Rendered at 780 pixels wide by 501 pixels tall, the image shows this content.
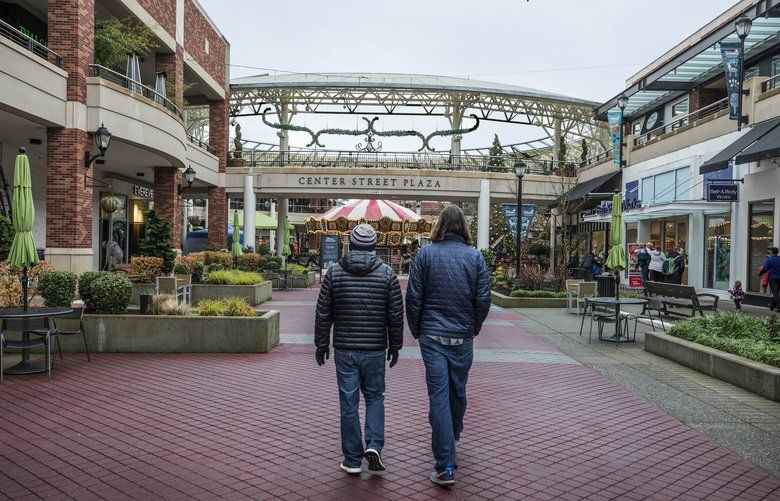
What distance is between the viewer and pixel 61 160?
16.8 m

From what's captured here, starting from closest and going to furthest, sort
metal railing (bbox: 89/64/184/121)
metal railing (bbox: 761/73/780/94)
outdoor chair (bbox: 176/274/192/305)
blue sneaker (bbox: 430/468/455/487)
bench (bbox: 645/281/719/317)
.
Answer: blue sneaker (bbox: 430/468/455/487) < bench (bbox: 645/281/719/317) < outdoor chair (bbox: 176/274/192/305) < metal railing (bbox: 89/64/184/121) < metal railing (bbox: 761/73/780/94)

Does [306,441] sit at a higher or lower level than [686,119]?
lower

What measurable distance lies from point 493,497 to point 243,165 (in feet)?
105

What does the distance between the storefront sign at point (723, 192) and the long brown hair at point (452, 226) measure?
55.9 ft

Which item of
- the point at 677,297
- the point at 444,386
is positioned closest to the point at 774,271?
the point at 677,297

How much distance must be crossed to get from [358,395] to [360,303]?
26.1 inches

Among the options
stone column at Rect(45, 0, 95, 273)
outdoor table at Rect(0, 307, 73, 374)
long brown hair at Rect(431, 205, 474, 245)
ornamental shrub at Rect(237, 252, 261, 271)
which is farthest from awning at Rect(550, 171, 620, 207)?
long brown hair at Rect(431, 205, 474, 245)

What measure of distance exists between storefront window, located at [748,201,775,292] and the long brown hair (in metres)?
16.4

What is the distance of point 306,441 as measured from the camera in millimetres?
5434

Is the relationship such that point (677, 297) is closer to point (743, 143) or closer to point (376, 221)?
point (743, 143)

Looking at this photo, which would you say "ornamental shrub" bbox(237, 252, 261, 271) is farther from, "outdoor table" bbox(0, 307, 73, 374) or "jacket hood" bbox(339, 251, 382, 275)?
"jacket hood" bbox(339, 251, 382, 275)

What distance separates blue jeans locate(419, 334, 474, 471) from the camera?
177 inches

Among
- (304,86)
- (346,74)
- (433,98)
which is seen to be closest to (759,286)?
(433,98)

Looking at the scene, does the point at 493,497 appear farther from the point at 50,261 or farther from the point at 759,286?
the point at 759,286
